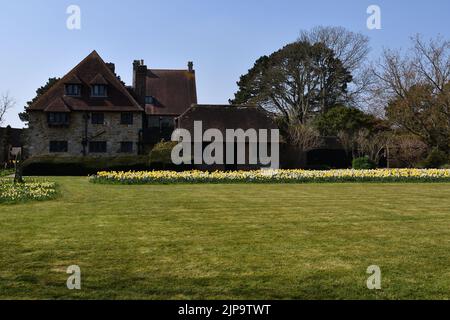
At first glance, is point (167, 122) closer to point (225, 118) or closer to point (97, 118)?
point (97, 118)

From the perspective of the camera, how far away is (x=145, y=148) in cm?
3875

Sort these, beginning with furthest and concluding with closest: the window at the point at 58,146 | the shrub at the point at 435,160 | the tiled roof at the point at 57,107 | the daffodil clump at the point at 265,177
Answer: the window at the point at 58,146 → the tiled roof at the point at 57,107 → the shrub at the point at 435,160 → the daffodil clump at the point at 265,177

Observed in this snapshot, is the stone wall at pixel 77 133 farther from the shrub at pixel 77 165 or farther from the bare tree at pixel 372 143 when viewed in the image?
the bare tree at pixel 372 143

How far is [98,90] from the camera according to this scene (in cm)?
3747

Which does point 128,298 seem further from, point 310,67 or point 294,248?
point 310,67

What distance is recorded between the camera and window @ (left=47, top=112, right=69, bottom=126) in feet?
119

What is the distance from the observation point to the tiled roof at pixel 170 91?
44.8 metres

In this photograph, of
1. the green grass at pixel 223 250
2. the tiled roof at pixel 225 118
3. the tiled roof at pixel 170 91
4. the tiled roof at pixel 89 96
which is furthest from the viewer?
the tiled roof at pixel 170 91

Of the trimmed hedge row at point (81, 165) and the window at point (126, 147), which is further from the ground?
the window at point (126, 147)

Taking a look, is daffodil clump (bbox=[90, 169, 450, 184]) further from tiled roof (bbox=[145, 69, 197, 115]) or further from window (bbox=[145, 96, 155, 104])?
window (bbox=[145, 96, 155, 104])

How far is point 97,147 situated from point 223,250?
32269mm

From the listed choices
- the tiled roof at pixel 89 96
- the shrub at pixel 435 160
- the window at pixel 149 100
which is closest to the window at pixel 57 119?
the tiled roof at pixel 89 96

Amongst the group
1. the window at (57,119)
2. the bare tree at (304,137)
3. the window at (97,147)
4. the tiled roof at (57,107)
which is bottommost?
the window at (97,147)

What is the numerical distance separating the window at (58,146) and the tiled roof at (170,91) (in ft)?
30.3
